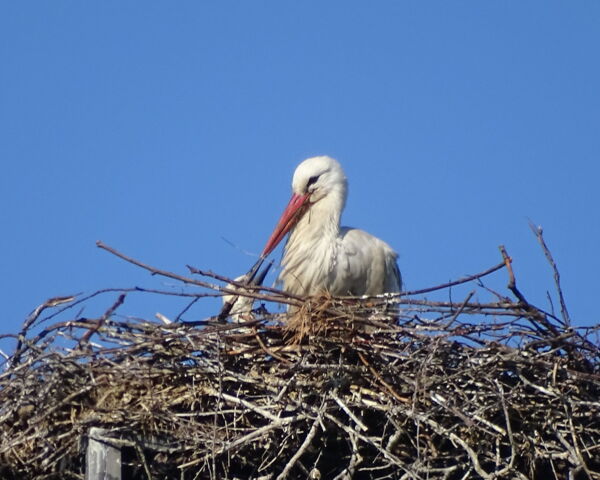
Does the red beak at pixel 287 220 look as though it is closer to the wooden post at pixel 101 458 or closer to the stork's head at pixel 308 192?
the stork's head at pixel 308 192

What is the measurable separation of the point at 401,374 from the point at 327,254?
1195mm

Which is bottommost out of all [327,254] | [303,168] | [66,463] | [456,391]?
[66,463]

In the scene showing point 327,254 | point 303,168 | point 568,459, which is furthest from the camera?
point 303,168

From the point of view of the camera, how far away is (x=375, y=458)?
13.3 ft

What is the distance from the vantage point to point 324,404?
13.2 feet

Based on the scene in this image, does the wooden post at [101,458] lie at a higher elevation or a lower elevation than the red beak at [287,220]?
lower

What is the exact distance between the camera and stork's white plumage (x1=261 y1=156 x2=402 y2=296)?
5.21 meters

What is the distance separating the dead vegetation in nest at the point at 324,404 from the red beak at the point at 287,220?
1326mm

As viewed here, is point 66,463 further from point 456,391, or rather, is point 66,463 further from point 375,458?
point 456,391

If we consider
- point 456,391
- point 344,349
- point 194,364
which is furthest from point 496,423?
point 194,364

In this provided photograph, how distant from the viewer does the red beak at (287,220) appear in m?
5.55

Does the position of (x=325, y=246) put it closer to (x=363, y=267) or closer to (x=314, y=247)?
(x=314, y=247)

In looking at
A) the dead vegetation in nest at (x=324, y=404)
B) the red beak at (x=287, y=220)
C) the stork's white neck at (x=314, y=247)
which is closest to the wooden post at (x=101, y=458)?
the dead vegetation in nest at (x=324, y=404)

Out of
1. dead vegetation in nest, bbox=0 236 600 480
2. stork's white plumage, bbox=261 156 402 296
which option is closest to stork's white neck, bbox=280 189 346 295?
stork's white plumage, bbox=261 156 402 296
